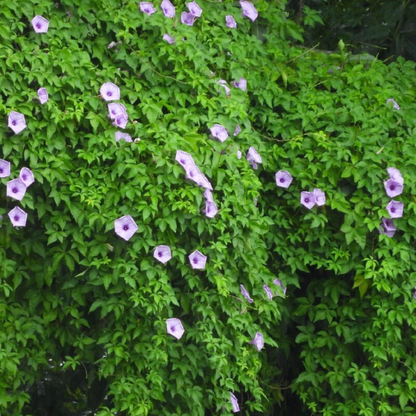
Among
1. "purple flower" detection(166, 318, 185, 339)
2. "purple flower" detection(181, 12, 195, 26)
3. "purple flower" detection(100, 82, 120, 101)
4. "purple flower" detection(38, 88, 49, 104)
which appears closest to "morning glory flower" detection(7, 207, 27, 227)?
"purple flower" detection(38, 88, 49, 104)

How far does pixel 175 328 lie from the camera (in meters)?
3.06

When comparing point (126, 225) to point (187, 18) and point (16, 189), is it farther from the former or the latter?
point (187, 18)

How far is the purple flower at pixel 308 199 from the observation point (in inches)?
138

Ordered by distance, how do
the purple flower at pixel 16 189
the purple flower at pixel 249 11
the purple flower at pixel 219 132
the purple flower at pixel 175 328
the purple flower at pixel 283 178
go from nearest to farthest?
1. the purple flower at pixel 16 189
2. the purple flower at pixel 175 328
3. the purple flower at pixel 219 132
4. the purple flower at pixel 283 178
5. the purple flower at pixel 249 11

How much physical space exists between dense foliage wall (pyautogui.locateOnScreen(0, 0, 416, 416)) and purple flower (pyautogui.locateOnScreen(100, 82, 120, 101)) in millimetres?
33

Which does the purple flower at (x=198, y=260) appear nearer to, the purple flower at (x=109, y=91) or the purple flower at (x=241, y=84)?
the purple flower at (x=109, y=91)

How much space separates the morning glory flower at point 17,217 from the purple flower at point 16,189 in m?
0.05

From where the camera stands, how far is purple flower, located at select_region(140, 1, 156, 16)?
3.34 meters

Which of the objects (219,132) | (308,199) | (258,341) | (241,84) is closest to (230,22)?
(241,84)

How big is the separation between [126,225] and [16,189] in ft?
1.29

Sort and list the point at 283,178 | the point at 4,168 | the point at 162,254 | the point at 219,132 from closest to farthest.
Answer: the point at 4,168
the point at 162,254
the point at 219,132
the point at 283,178

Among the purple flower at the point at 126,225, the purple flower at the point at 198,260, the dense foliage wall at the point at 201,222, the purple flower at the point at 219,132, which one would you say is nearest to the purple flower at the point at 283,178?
the dense foliage wall at the point at 201,222

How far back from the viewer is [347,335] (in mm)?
3506

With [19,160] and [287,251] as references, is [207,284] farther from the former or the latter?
[19,160]
